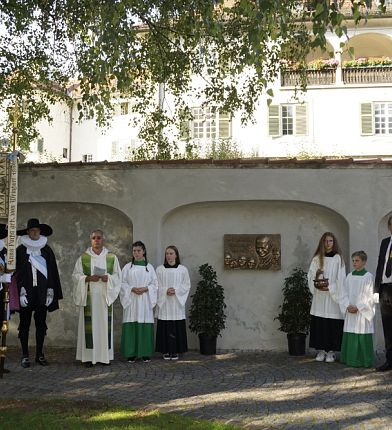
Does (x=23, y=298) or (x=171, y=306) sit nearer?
(x=23, y=298)

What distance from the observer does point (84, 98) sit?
812 cm

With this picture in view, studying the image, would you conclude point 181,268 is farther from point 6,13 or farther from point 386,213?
point 6,13

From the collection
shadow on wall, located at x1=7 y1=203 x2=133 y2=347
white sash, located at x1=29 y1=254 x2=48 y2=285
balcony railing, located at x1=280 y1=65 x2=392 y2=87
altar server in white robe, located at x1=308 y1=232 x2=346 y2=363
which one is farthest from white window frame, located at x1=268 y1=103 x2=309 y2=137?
white sash, located at x1=29 y1=254 x2=48 y2=285

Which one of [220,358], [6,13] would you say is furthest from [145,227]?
[6,13]

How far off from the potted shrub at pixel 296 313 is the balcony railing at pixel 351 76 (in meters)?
19.2

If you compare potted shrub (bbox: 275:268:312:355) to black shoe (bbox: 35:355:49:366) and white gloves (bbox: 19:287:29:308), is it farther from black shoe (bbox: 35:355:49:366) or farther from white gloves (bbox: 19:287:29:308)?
white gloves (bbox: 19:287:29:308)

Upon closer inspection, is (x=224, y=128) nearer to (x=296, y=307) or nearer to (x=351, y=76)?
(x=351, y=76)

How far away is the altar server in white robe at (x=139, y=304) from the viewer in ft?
28.3

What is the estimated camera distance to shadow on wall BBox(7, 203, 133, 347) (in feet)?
33.1

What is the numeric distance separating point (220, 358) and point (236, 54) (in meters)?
5.72

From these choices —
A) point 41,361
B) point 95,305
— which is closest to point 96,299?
point 95,305

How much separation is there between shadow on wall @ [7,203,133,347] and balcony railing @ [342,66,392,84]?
19.9m

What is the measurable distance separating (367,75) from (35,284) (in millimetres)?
22603

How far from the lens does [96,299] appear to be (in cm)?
842
